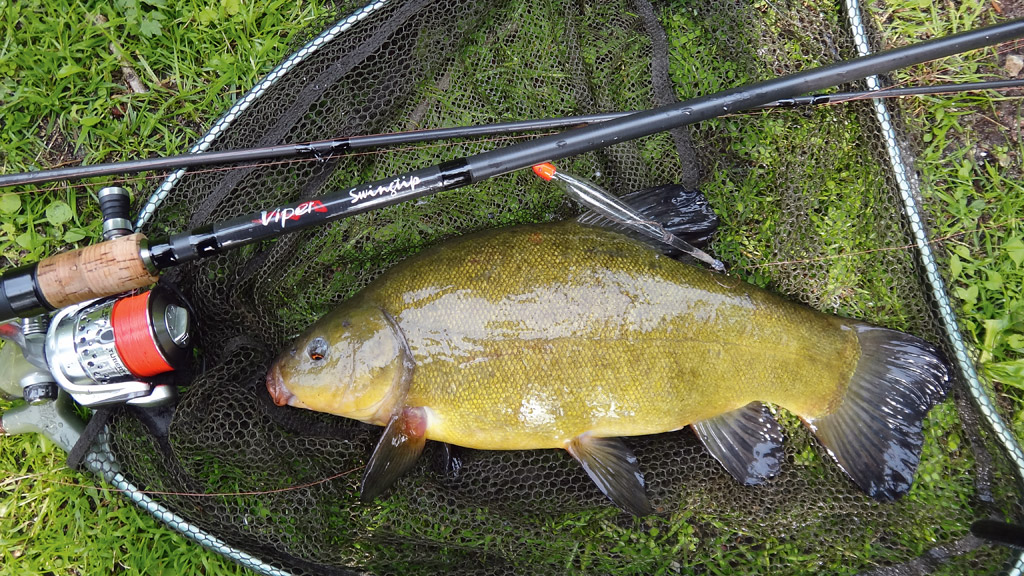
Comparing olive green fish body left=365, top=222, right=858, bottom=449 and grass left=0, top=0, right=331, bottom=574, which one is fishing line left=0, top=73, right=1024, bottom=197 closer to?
grass left=0, top=0, right=331, bottom=574

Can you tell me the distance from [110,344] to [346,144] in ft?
3.47

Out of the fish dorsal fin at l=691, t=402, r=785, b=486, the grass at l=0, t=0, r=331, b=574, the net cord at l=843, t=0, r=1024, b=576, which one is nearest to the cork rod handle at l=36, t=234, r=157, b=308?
the grass at l=0, t=0, r=331, b=574

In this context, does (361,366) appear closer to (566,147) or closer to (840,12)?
(566,147)

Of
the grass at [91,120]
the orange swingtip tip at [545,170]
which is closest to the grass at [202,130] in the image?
the grass at [91,120]

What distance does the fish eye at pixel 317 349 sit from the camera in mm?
2244

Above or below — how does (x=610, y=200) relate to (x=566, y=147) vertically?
below

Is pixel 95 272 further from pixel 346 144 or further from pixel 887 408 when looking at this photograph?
pixel 887 408

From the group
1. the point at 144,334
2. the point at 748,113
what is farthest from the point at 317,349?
the point at 748,113

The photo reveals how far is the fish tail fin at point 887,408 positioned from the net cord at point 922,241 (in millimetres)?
130

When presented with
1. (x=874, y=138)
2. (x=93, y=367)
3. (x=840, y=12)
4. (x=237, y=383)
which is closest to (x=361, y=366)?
(x=237, y=383)

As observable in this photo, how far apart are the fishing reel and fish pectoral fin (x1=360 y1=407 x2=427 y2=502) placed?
2.55ft

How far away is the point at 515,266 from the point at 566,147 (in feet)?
1.65

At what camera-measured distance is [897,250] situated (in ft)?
7.97

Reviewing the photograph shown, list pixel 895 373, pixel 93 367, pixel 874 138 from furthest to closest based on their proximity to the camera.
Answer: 1. pixel 874 138
2. pixel 895 373
3. pixel 93 367
